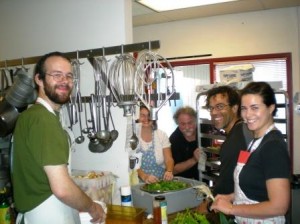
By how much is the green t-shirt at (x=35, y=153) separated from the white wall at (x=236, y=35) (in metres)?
2.84

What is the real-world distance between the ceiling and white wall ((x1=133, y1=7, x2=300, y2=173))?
0.32 feet

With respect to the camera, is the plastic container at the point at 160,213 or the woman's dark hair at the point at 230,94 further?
the woman's dark hair at the point at 230,94

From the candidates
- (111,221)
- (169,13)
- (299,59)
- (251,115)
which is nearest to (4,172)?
(111,221)

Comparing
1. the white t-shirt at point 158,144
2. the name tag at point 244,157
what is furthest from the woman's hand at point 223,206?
the white t-shirt at point 158,144

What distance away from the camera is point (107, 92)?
1742 mm

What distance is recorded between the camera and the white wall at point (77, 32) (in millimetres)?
1735

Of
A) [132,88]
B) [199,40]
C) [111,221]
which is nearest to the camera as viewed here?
[111,221]

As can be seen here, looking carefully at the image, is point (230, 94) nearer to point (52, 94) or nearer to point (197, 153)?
point (197, 153)

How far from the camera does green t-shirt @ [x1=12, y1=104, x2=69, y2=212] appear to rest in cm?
110

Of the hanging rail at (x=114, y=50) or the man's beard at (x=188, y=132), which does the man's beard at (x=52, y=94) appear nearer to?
the hanging rail at (x=114, y=50)

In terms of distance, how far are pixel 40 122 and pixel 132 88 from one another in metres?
0.56

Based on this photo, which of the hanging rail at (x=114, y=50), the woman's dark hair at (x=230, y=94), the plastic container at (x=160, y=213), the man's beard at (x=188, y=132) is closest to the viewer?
the plastic container at (x=160, y=213)

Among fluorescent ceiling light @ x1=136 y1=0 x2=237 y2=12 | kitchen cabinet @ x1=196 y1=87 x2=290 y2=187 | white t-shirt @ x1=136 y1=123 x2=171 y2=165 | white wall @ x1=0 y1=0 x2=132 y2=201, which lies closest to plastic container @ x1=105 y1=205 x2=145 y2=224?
white wall @ x1=0 y1=0 x2=132 y2=201

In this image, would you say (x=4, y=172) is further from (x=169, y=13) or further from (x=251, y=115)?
(x=169, y=13)
